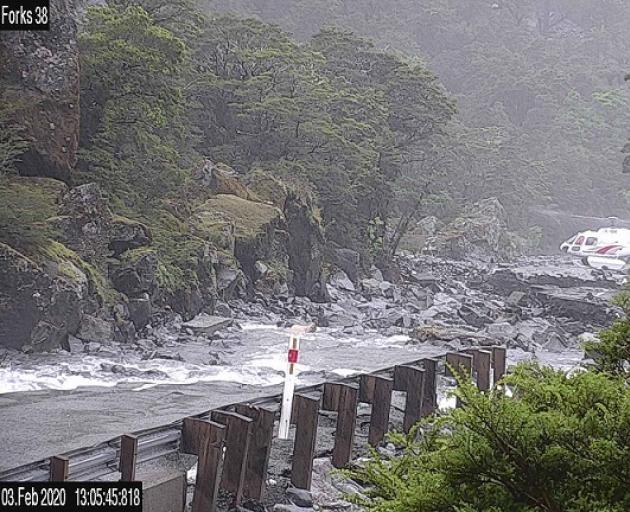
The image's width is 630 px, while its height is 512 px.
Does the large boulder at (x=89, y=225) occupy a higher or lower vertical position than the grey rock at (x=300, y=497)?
higher

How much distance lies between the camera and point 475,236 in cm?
4206

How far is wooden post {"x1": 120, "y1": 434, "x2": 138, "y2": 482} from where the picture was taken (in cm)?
464

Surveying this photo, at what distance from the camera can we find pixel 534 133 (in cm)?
5988

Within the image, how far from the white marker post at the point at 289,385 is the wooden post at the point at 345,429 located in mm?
438

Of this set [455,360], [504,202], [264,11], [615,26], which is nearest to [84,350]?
[455,360]

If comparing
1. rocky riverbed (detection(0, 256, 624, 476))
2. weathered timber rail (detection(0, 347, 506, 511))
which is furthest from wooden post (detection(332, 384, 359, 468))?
rocky riverbed (detection(0, 256, 624, 476))

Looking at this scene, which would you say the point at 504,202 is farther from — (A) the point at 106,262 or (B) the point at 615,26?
(B) the point at 615,26

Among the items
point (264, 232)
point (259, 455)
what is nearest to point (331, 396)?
point (259, 455)

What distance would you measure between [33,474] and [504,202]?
47.9 meters

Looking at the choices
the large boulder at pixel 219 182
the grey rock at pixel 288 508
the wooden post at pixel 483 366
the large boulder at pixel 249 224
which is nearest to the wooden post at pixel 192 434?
the grey rock at pixel 288 508

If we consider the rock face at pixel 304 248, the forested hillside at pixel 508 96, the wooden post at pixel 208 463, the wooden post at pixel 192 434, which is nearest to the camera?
the wooden post at pixel 208 463

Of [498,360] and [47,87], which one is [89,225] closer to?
[47,87]

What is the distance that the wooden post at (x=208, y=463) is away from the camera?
5.02 meters

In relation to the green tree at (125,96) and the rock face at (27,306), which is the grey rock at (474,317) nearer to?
the green tree at (125,96)
